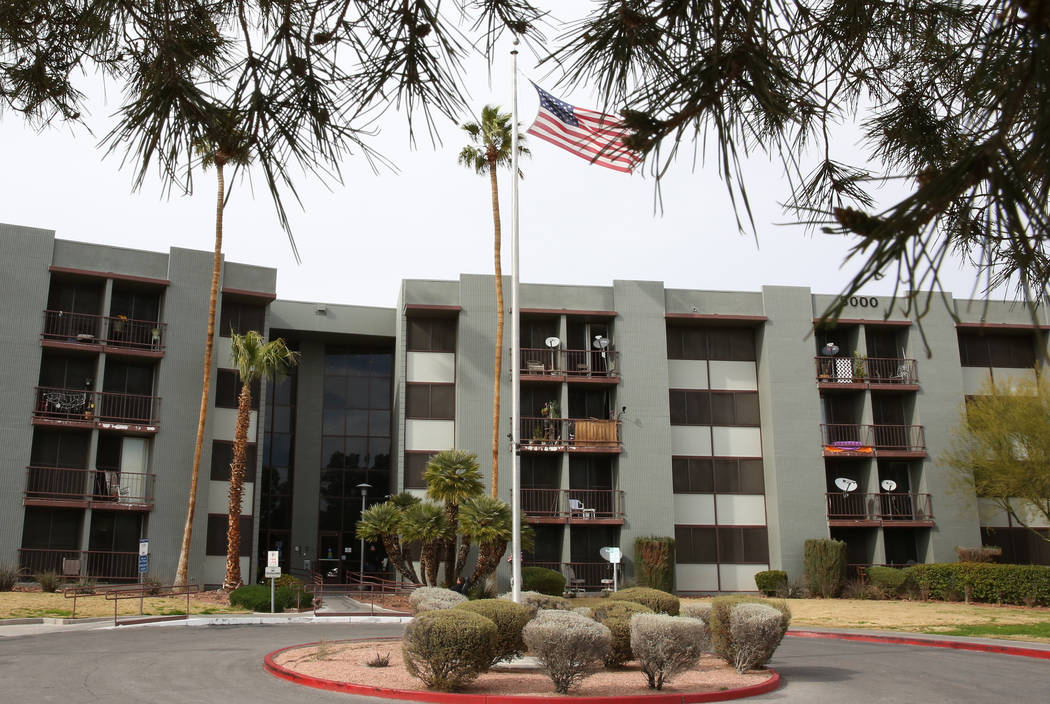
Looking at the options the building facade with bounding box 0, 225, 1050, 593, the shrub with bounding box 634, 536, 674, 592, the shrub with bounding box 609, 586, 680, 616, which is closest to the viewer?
the shrub with bounding box 609, 586, 680, 616

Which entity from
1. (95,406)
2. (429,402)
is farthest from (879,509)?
(95,406)

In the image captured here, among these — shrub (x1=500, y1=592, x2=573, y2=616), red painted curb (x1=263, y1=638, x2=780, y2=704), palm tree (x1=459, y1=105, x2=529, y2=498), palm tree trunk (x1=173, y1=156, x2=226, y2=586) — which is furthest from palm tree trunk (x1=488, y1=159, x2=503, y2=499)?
red painted curb (x1=263, y1=638, x2=780, y2=704)

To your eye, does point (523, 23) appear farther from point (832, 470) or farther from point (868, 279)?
point (832, 470)

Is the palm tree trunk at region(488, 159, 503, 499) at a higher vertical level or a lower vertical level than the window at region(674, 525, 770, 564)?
higher

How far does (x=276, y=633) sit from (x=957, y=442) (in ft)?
93.3

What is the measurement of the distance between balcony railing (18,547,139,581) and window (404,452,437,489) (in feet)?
33.0

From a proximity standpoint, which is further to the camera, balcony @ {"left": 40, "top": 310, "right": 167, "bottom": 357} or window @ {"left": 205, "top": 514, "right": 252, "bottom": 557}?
window @ {"left": 205, "top": 514, "right": 252, "bottom": 557}

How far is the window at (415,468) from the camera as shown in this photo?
113ft

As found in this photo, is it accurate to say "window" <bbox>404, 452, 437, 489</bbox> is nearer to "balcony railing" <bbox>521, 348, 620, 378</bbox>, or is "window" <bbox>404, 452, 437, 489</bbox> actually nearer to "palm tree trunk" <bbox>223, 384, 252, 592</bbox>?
"balcony railing" <bbox>521, 348, 620, 378</bbox>

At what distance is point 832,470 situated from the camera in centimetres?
3731

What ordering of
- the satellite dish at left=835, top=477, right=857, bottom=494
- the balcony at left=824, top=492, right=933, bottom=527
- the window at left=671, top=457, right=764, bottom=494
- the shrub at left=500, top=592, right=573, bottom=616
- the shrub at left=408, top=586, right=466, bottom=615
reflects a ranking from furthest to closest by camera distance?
the window at left=671, top=457, right=764, bottom=494 < the satellite dish at left=835, top=477, right=857, bottom=494 < the balcony at left=824, top=492, right=933, bottom=527 < the shrub at left=500, top=592, right=573, bottom=616 < the shrub at left=408, top=586, right=466, bottom=615

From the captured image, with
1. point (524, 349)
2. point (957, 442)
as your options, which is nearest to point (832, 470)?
point (957, 442)

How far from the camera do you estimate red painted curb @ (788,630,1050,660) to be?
17.6 m

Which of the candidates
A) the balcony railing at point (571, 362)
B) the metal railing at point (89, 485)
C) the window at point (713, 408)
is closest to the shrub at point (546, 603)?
the balcony railing at point (571, 362)
